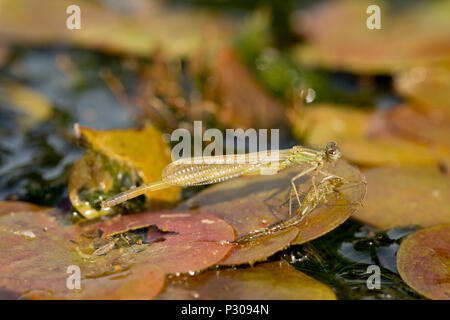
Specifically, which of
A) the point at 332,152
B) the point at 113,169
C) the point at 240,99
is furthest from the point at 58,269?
the point at 240,99

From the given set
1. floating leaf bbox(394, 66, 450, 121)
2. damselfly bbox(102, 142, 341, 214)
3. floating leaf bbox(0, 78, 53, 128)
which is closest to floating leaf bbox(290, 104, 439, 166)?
floating leaf bbox(394, 66, 450, 121)

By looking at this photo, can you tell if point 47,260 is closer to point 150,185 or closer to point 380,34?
point 150,185

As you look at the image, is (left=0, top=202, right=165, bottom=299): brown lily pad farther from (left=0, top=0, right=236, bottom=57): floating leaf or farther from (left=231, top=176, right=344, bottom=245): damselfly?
(left=0, top=0, right=236, bottom=57): floating leaf

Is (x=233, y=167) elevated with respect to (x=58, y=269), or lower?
elevated

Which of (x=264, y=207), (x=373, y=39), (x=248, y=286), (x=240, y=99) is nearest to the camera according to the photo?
(x=248, y=286)

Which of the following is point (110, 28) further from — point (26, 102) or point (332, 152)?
point (332, 152)

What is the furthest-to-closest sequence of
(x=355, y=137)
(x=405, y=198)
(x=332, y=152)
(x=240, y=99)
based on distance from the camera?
(x=240, y=99) < (x=355, y=137) < (x=405, y=198) < (x=332, y=152)

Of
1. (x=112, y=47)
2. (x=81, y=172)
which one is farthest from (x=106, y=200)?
(x=112, y=47)
